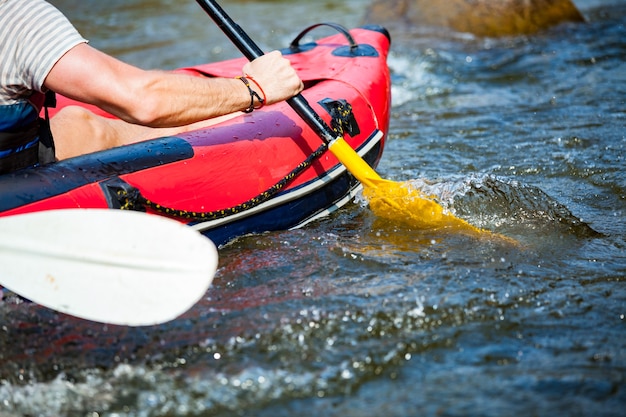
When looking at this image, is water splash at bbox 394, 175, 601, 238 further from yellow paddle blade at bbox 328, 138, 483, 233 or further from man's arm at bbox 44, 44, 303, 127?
man's arm at bbox 44, 44, 303, 127

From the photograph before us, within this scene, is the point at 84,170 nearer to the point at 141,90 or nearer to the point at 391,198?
the point at 141,90

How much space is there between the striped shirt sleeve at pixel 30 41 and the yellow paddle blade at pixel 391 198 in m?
1.25

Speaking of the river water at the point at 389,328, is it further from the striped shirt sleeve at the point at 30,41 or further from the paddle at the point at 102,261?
the striped shirt sleeve at the point at 30,41

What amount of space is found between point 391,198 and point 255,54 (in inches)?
32.1

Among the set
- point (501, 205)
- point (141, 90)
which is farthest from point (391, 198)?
point (141, 90)

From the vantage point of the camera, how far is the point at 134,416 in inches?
84.7

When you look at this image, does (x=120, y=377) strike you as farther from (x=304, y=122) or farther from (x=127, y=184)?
(x=304, y=122)

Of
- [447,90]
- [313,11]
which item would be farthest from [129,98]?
[313,11]

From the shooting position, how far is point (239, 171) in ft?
10.0

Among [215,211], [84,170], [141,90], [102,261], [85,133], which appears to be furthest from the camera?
[85,133]

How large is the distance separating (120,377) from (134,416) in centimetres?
18

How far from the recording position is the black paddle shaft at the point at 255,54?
10.8ft

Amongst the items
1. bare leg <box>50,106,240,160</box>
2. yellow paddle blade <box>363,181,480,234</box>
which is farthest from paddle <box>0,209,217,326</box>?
yellow paddle blade <box>363,181,480,234</box>

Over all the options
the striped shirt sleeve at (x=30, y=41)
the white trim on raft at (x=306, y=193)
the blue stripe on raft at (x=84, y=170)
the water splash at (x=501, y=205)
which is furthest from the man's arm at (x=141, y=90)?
the water splash at (x=501, y=205)
